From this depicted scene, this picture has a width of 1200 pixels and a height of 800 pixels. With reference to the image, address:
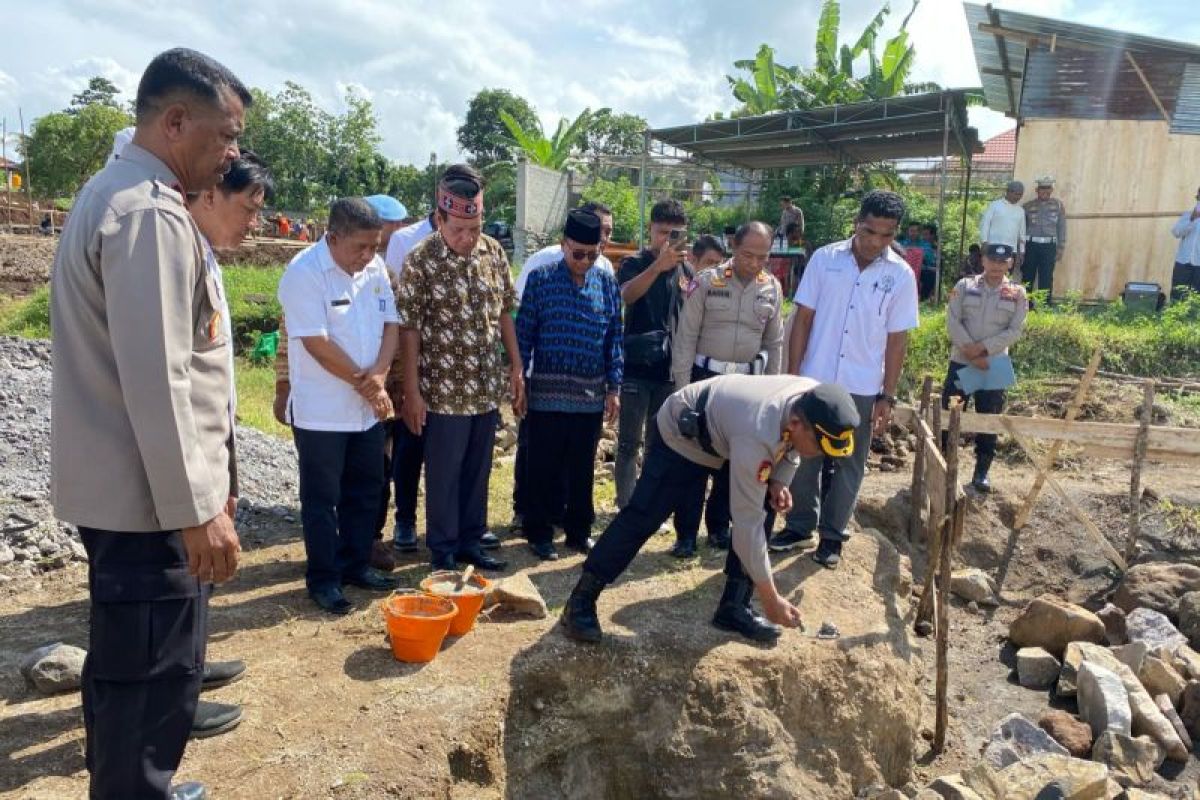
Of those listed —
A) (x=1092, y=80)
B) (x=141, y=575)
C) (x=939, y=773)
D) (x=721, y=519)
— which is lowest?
(x=939, y=773)

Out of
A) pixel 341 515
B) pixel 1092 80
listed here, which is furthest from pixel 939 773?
pixel 1092 80

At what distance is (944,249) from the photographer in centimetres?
1449

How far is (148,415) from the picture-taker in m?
1.99

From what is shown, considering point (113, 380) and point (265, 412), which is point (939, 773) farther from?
point (265, 412)

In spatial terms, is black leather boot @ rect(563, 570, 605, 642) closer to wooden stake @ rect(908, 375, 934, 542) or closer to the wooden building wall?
wooden stake @ rect(908, 375, 934, 542)

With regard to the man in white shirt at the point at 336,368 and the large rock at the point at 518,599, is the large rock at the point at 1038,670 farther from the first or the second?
the man in white shirt at the point at 336,368

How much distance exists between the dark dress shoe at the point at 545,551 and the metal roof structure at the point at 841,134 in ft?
29.7

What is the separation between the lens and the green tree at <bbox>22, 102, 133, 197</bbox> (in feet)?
86.9

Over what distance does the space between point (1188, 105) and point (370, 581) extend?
11448 millimetres

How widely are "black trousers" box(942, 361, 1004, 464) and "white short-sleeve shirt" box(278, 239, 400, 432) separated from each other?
5.09 metres

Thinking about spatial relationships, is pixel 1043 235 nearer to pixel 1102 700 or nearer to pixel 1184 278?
pixel 1184 278

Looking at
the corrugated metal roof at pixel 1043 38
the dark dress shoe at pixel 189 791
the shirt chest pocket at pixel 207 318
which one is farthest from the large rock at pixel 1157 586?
the corrugated metal roof at pixel 1043 38

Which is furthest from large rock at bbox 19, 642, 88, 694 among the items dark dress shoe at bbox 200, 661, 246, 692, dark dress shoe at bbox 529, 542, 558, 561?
dark dress shoe at bbox 529, 542, 558, 561

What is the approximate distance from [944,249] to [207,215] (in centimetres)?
1365
